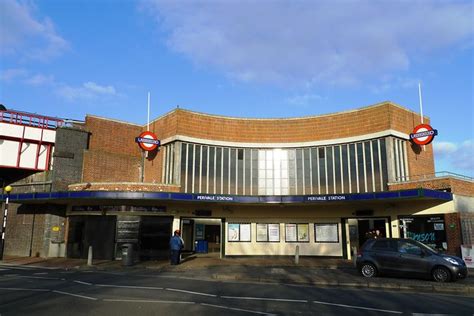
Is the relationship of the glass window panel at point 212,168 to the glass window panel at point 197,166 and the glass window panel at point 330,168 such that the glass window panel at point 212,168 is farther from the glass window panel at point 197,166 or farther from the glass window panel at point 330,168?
the glass window panel at point 330,168

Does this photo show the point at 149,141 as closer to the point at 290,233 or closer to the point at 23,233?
the point at 23,233

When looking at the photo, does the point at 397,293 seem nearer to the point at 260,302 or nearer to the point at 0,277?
the point at 260,302

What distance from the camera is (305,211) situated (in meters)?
24.5

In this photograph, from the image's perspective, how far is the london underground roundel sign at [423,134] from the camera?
22820 mm

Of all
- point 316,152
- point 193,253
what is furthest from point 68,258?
point 316,152

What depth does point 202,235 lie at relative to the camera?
25062mm

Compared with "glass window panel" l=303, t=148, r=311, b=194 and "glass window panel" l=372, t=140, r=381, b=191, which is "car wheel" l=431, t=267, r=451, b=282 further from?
"glass window panel" l=303, t=148, r=311, b=194

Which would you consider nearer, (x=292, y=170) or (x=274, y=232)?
(x=274, y=232)

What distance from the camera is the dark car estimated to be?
13.7 meters

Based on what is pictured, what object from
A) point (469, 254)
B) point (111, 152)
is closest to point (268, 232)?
point (469, 254)

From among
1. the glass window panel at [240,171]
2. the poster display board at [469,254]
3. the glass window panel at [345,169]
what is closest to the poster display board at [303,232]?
the glass window panel at [345,169]

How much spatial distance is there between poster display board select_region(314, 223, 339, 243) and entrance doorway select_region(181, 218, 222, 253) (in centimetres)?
599

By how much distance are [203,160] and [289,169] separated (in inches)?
223

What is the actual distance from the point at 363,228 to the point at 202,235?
984cm
